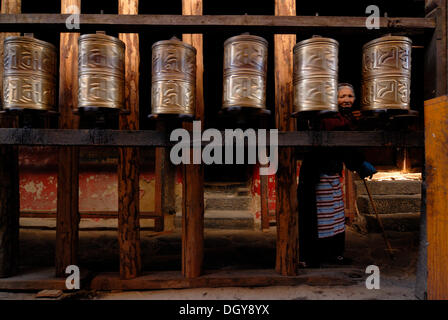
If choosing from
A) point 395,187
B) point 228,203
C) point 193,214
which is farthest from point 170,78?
point 395,187

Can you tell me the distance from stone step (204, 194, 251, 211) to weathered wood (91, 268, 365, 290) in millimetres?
2923

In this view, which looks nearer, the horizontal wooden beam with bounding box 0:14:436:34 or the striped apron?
the horizontal wooden beam with bounding box 0:14:436:34

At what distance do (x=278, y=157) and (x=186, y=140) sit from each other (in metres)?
0.89

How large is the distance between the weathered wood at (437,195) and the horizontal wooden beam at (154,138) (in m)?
Answer: 0.15

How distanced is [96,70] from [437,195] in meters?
2.46

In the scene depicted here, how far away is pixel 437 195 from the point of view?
6.00 ft

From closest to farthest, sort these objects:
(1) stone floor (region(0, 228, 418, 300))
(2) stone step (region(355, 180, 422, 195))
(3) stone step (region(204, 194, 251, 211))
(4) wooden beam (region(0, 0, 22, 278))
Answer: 1. (1) stone floor (region(0, 228, 418, 300))
2. (4) wooden beam (region(0, 0, 22, 278))
3. (2) stone step (region(355, 180, 422, 195))
4. (3) stone step (region(204, 194, 251, 211))

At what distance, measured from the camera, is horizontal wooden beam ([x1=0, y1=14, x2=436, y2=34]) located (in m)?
1.98

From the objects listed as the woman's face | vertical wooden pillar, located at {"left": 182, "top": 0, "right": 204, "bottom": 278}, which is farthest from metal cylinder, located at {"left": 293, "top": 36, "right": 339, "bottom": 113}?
the woman's face

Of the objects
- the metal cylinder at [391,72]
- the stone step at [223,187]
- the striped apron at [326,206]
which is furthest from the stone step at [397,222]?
the metal cylinder at [391,72]

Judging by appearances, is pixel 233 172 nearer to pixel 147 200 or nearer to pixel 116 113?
pixel 147 200

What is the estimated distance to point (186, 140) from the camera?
6.56ft

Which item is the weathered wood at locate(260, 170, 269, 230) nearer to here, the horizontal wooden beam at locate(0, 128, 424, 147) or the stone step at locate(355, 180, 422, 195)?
the stone step at locate(355, 180, 422, 195)

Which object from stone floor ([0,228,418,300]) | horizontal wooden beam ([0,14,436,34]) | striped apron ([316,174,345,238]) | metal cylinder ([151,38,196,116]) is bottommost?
stone floor ([0,228,418,300])
